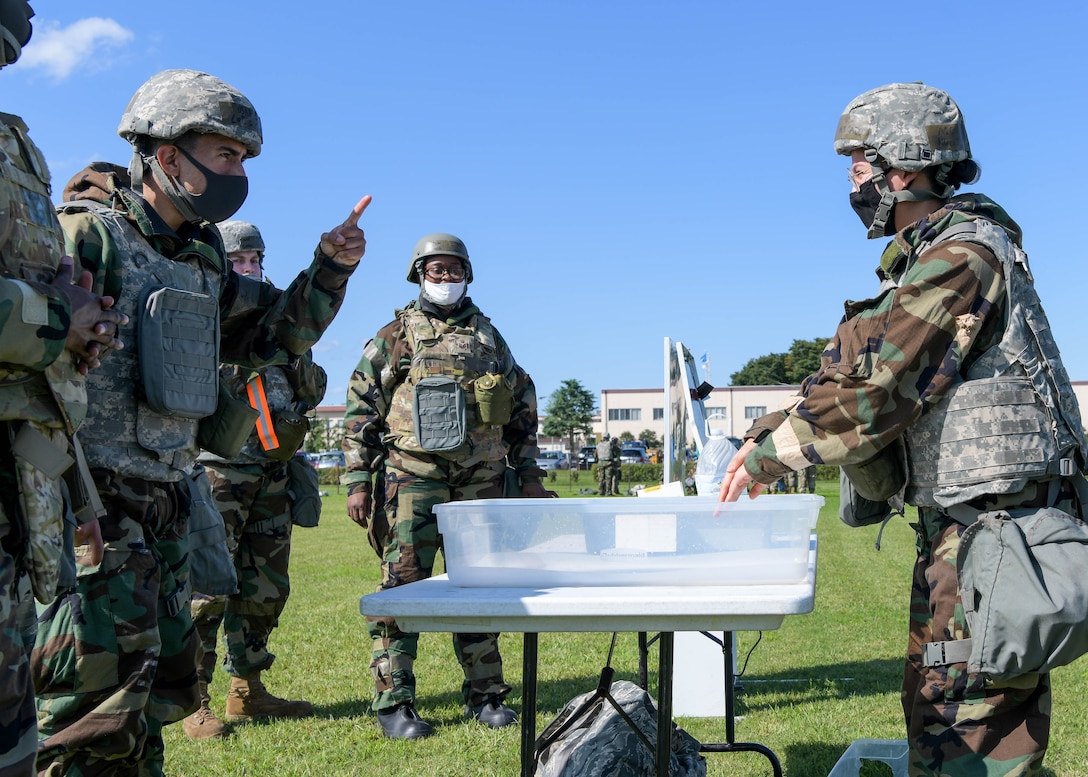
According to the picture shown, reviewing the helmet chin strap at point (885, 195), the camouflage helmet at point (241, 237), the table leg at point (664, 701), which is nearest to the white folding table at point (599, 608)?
the table leg at point (664, 701)

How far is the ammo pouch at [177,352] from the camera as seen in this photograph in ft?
10.3

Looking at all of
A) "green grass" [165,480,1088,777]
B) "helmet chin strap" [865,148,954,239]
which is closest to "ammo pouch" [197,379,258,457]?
"green grass" [165,480,1088,777]

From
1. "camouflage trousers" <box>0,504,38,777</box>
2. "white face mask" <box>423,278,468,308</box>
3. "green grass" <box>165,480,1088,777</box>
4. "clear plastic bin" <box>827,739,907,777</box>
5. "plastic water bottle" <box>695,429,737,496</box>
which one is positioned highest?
"white face mask" <box>423,278,468,308</box>

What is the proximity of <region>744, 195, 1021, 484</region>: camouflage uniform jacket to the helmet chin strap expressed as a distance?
0.76 ft

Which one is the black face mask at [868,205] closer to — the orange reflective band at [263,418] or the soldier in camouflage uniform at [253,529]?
the soldier in camouflage uniform at [253,529]

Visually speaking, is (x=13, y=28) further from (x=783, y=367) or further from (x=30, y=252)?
(x=783, y=367)

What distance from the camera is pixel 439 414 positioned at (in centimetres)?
581

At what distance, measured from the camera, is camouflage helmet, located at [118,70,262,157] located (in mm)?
3414

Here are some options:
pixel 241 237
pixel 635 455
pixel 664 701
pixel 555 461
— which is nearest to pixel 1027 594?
pixel 664 701

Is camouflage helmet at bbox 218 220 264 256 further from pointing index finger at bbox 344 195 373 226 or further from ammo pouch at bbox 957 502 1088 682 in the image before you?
ammo pouch at bbox 957 502 1088 682

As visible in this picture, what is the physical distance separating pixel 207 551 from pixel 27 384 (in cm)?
135

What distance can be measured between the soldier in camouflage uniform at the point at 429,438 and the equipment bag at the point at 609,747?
1.71m

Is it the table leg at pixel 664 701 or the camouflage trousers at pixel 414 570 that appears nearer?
the table leg at pixel 664 701

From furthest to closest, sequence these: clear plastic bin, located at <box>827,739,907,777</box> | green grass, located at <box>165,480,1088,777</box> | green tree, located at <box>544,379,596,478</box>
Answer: green tree, located at <box>544,379,596,478</box>, green grass, located at <box>165,480,1088,777</box>, clear plastic bin, located at <box>827,739,907,777</box>
